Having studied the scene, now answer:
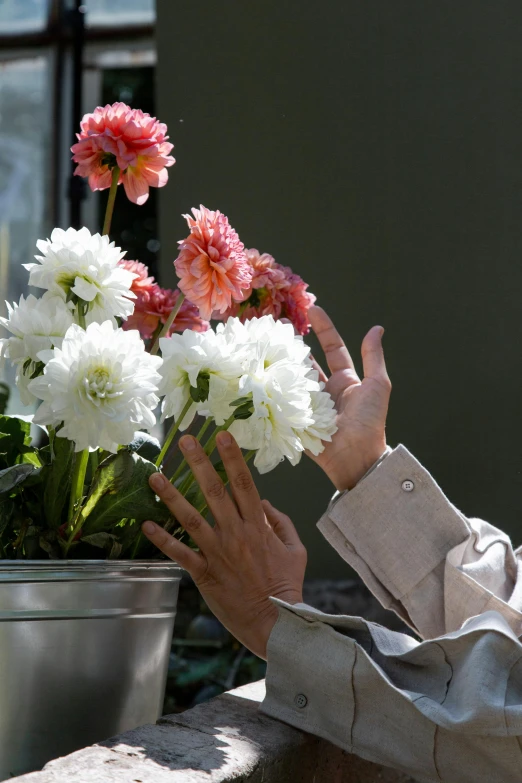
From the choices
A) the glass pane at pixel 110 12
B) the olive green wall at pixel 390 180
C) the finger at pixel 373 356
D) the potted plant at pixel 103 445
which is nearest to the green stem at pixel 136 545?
the potted plant at pixel 103 445

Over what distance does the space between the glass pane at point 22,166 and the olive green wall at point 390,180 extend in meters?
0.93

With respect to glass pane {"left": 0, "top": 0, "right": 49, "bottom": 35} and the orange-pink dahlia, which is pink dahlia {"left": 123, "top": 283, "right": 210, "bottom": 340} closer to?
the orange-pink dahlia

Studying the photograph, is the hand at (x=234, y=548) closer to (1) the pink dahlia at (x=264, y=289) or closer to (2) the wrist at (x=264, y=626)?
(2) the wrist at (x=264, y=626)

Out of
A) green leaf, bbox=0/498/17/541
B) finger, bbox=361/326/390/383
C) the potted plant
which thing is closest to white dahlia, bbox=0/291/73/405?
the potted plant

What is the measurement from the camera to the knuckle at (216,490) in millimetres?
931

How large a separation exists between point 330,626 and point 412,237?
1907 millimetres

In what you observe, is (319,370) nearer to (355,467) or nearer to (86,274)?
(355,467)

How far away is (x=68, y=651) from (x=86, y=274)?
0.38 meters

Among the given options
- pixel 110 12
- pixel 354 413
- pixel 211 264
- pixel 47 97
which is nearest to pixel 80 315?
Answer: pixel 211 264

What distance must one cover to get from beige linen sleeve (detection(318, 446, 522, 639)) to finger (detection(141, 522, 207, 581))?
30cm

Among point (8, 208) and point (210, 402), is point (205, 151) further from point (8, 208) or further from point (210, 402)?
point (210, 402)

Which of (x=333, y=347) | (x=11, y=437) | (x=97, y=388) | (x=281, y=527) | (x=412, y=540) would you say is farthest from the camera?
(x=333, y=347)

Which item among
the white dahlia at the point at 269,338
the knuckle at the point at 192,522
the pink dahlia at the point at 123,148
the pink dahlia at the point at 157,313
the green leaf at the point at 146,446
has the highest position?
the pink dahlia at the point at 123,148

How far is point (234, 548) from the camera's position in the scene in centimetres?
98
